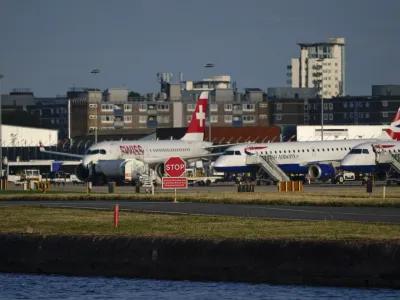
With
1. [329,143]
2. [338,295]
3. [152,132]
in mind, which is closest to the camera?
[338,295]

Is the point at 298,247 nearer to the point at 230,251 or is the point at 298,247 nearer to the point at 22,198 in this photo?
the point at 230,251

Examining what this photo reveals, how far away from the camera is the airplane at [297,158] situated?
105 meters

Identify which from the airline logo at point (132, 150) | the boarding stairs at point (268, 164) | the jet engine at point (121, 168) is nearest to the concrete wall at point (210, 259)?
the jet engine at point (121, 168)

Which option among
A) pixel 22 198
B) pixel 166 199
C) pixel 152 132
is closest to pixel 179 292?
pixel 166 199

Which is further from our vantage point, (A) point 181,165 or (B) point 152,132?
(B) point 152,132

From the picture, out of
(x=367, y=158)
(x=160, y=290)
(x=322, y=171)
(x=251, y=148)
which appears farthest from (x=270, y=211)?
(x=251, y=148)

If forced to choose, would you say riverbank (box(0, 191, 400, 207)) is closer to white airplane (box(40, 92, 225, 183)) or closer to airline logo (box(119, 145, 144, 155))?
white airplane (box(40, 92, 225, 183))

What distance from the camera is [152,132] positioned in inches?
7264

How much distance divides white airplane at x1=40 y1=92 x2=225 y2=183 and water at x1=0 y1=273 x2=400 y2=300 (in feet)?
234

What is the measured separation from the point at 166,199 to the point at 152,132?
123 m

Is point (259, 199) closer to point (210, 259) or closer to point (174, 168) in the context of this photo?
point (174, 168)

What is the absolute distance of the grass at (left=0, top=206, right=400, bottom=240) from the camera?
35.1 metres

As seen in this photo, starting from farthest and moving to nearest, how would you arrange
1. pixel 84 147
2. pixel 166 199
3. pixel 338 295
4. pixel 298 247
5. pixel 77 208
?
pixel 84 147 → pixel 166 199 → pixel 77 208 → pixel 298 247 → pixel 338 295

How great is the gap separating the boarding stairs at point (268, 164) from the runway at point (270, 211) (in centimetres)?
4644
